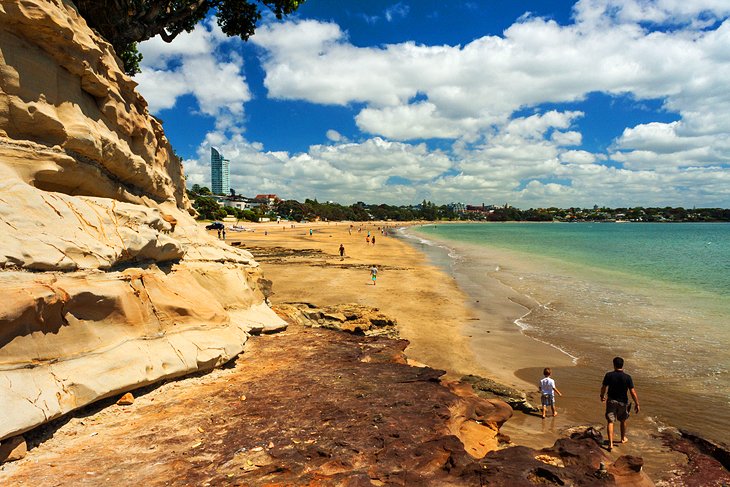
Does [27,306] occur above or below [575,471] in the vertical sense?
above

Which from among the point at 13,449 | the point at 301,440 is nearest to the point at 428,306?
the point at 301,440

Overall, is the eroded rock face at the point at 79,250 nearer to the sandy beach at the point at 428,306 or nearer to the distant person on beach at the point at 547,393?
the distant person on beach at the point at 547,393

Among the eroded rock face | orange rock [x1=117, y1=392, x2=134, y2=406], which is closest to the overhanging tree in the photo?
the eroded rock face

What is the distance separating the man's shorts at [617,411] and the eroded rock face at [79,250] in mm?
8299

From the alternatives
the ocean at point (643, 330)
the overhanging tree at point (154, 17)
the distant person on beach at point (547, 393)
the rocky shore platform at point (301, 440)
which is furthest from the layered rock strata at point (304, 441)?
the overhanging tree at point (154, 17)

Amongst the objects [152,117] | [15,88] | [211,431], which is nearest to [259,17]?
[152,117]

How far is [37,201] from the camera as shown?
23.3 ft

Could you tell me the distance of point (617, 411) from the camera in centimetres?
841

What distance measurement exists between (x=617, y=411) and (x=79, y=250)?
36.2 ft

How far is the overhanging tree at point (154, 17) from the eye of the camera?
12.8 meters

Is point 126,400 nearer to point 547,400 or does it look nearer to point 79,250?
point 79,250

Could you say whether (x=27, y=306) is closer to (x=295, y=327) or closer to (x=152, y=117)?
(x=295, y=327)

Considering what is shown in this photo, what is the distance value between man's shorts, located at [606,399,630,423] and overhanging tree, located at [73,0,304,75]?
674 inches

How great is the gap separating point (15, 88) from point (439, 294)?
21438 millimetres
